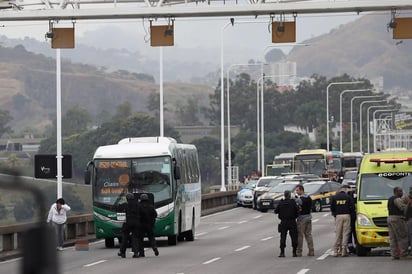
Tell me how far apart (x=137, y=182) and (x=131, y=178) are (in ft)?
0.67

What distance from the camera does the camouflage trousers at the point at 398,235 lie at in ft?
82.7

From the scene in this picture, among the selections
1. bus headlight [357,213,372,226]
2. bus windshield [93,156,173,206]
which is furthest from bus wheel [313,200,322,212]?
bus headlight [357,213,372,226]

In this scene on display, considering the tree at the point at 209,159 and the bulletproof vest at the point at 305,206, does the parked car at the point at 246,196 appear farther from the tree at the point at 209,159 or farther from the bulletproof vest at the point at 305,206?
the tree at the point at 209,159

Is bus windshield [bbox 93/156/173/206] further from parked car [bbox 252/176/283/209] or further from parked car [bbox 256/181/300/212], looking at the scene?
parked car [bbox 252/176/283/209]

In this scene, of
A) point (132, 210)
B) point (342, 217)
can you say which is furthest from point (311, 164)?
point (342, 217)

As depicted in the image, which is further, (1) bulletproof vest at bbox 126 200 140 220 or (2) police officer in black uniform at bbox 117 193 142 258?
(1) bulletproof vest at bbox 126 200 140 220

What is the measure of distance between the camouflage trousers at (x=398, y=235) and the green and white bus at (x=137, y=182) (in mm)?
8717

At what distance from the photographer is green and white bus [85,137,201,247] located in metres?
32.7

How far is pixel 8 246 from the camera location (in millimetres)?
30547

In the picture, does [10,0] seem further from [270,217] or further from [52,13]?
[270,217]

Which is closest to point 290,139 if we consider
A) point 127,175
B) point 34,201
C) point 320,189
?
point 320,189

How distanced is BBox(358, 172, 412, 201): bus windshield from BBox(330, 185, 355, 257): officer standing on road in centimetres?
38

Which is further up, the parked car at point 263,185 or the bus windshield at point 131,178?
the bus windshield at point 131,178

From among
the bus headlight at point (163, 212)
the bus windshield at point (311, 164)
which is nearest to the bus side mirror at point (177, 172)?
the bus headlight at point (163, 212)
